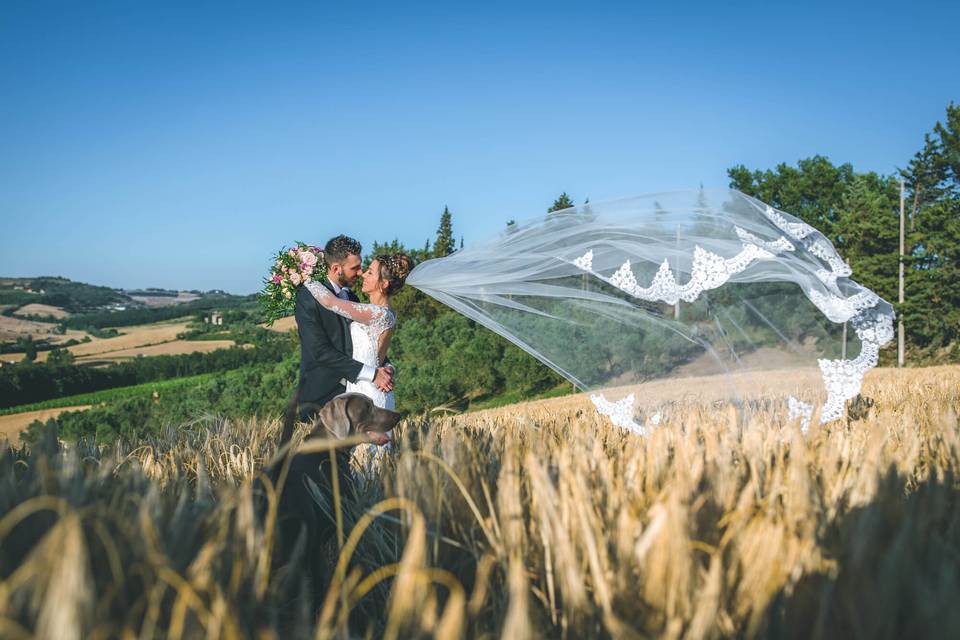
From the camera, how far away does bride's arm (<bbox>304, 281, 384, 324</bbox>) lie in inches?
178

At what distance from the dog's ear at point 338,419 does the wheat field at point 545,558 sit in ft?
2.76

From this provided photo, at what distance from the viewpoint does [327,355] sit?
450cm

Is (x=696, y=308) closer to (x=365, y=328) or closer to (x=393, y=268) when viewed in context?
(x=393, y=268)

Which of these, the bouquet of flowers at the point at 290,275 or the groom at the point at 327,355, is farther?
the bouquet of flowers at the point at 290,275

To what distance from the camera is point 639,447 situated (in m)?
2.60

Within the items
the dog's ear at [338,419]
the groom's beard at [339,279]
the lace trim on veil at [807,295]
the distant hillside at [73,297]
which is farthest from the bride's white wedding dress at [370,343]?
the distant hillside at [73,297]

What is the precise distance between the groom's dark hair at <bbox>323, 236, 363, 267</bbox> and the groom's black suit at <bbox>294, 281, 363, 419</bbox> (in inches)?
13.9

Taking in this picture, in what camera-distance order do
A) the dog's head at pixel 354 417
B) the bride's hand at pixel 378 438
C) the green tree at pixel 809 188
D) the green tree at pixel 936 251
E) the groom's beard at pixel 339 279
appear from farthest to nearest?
1. the green tree at pixel 809 188
2. the green tree at pixel 936 251
3. the groom's beard at pixel 339 279
4. the dog's head at pixel 354 417
5. the bride's hand at pixel 378 438

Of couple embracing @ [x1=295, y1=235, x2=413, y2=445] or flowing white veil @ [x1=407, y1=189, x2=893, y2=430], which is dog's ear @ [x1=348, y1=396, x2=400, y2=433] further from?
flowing white veil @ [x1=407, y1=189, x2=893, y2=430]

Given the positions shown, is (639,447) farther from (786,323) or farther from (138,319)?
(138,319)

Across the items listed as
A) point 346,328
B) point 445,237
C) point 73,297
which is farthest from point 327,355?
point 73,297

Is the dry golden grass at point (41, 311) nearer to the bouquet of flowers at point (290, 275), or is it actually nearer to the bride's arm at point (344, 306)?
the bouquet of flowers at point (290, 275)

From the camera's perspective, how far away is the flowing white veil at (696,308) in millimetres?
4195

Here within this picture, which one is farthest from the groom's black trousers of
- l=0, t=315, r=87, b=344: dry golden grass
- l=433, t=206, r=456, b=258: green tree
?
l=0, t=315, r=87, b=344: dry golden grass
